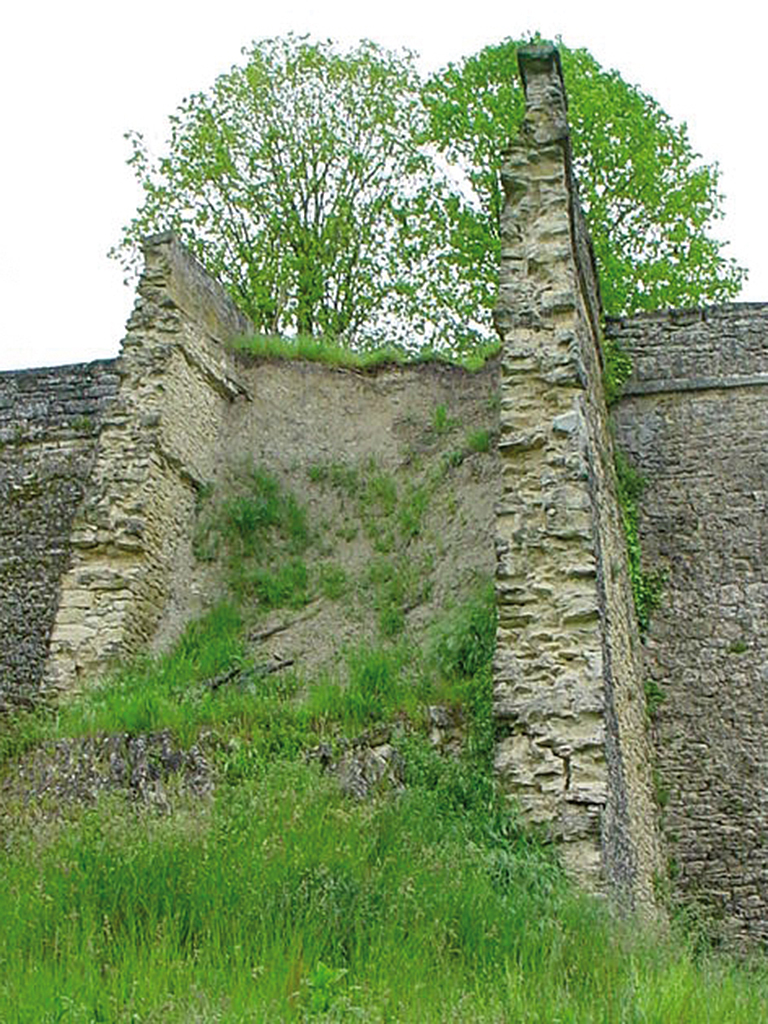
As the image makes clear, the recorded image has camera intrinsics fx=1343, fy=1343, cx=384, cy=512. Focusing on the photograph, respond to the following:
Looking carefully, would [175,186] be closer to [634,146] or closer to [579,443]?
[634,146]

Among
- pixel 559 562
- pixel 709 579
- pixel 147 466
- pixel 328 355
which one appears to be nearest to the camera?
pixel 559 562

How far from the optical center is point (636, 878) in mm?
9062

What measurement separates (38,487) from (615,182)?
1121cm

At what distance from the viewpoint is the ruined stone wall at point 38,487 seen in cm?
1259

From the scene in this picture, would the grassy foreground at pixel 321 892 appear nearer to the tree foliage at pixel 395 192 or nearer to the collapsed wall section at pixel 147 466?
the collapsed wall section at pixel 147 466

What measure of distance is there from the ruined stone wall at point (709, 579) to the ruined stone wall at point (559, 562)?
64cm

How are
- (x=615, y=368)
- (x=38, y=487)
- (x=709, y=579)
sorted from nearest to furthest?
1. (x=709, y=579)
2. (x=615, y=368)
3. (x=38, y=487)

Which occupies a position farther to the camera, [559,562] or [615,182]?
[615,182]

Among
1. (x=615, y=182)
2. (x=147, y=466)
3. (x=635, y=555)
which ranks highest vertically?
(x=615, y=182)

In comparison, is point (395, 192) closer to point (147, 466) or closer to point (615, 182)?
point (615, 182)

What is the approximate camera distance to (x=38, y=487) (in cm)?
1361

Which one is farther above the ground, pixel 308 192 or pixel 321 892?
pixel 308 192

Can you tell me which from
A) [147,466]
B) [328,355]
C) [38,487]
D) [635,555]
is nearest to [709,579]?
[635,555]

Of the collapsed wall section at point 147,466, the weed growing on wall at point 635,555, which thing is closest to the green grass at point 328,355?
the collapsed wall section at point 147,466
